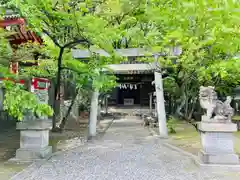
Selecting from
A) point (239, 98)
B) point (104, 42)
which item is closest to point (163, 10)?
point (104, 42)

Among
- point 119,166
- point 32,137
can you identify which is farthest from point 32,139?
point 119,166

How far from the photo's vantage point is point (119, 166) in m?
6.54

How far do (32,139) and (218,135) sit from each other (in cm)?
477

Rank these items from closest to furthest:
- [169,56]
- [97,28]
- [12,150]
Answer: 1. [97,28]
2. [12,150]
3. [169,56]

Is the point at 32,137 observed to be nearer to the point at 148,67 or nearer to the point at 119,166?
the point at 119,166

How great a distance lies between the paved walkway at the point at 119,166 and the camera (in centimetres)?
571

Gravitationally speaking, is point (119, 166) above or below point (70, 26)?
below

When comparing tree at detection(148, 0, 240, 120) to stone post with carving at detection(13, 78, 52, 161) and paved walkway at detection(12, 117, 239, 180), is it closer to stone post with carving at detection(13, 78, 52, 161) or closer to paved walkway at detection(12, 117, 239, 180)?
paved walkway at detection(12, 117, 239, 180)

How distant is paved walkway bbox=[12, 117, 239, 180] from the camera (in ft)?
18.7

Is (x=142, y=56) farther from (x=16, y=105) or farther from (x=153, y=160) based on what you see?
(x=16, y=105)

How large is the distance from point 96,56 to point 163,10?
3.11 metres

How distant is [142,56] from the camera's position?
10938 mm

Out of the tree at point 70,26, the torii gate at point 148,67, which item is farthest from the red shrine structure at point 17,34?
the torii gate at point 148,67

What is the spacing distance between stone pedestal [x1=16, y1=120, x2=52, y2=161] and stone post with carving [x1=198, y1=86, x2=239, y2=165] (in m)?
4.15
